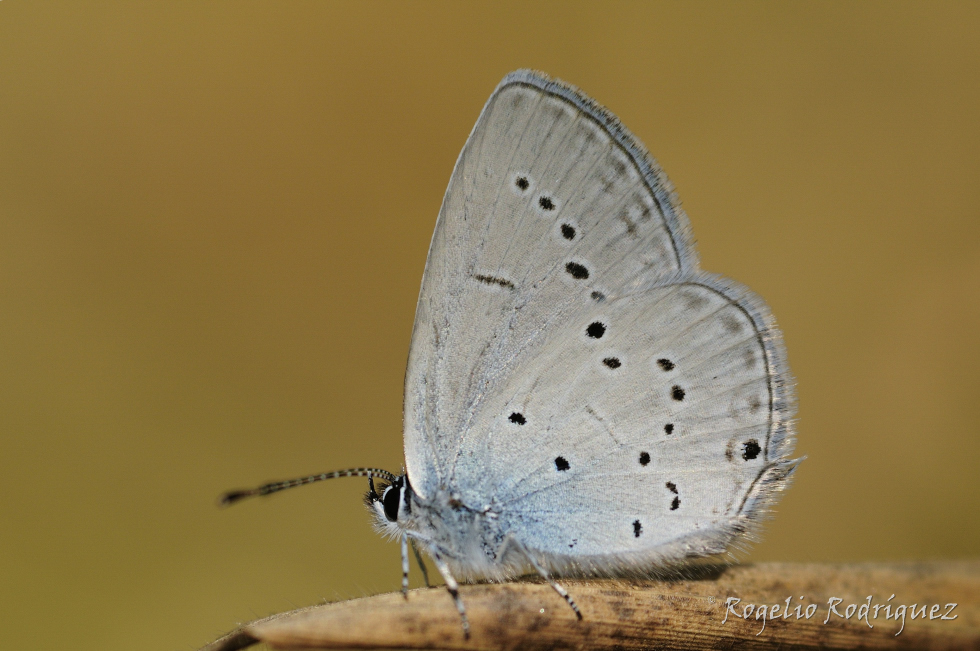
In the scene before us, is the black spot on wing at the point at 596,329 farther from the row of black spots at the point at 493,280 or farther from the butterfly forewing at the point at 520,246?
the row of black spots at the point at 493,280

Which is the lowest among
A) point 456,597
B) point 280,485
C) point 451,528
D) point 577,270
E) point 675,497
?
point 456,597

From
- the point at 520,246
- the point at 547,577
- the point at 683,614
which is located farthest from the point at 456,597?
the point at 520,246

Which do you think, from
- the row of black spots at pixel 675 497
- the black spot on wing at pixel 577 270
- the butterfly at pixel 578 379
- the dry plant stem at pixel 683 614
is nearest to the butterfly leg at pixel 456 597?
the dry plant stem at pixel 683 614

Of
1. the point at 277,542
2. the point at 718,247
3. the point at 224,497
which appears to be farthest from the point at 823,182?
the point at 224,497

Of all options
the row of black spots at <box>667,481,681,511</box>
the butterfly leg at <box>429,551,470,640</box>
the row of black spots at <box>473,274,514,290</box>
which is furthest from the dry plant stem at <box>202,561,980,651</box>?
the row of black spots at <box>473,274,514,290</box>

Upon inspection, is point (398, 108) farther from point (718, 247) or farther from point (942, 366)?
point (942, 366)

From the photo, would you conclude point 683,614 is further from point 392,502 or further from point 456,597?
point 392,502
